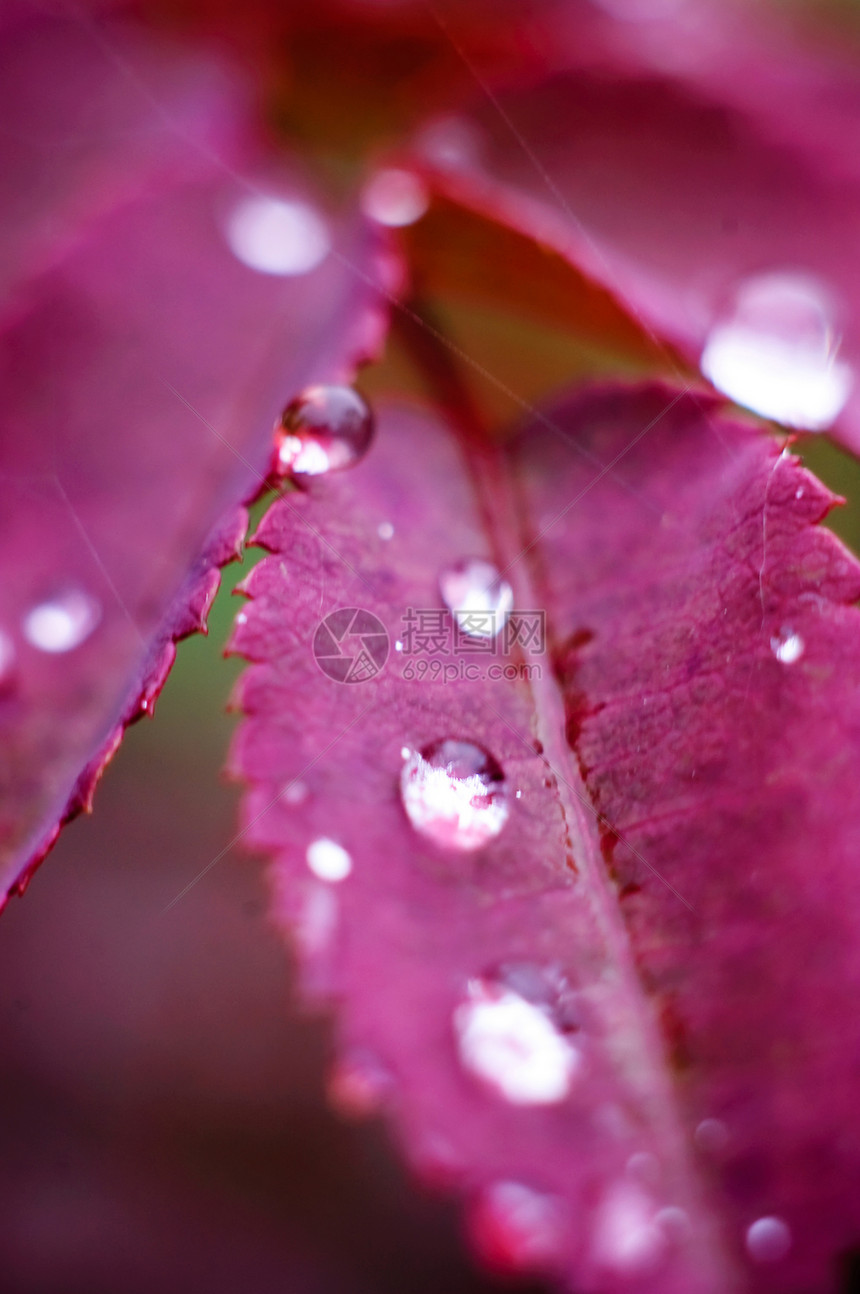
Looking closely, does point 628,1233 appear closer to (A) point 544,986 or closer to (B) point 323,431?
(A) point 544,986

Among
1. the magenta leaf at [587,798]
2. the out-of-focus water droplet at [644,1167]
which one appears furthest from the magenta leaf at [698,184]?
the out-of-focus water droplet at [644,1167]

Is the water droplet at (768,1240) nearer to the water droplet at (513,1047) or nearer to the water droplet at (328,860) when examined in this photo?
the water droplet at (513,1047)

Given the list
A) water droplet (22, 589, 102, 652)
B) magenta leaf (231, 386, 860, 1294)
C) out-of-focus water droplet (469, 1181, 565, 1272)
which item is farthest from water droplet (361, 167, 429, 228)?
out-of-focus water droplet (469, 1181, 565, 1272)

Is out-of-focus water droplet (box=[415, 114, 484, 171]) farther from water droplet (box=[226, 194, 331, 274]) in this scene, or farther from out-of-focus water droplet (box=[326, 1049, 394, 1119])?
out-of-focus water droplet (box=[326, 1049, 394, 1119])

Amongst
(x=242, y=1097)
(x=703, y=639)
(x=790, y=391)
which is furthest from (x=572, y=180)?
(x=242, y=1097)

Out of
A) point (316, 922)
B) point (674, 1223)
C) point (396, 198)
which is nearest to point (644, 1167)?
point (674, 1223)
